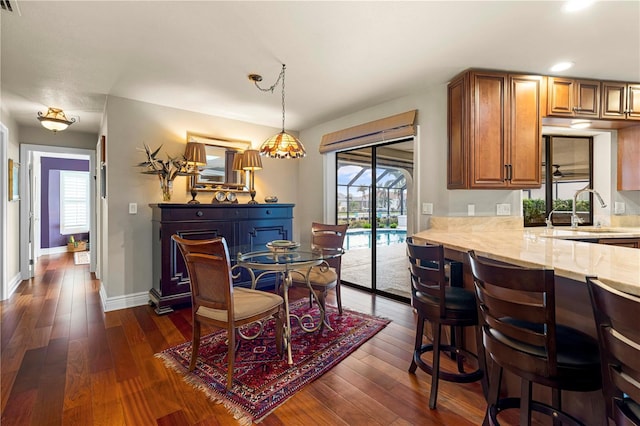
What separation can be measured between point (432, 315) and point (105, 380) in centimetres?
Result: 217

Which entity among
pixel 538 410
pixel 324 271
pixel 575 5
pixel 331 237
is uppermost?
pixel 575 5

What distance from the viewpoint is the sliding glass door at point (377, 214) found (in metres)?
3.77

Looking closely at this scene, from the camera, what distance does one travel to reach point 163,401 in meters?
1.79

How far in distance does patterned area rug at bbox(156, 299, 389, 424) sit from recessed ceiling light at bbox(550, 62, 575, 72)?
9.30ft

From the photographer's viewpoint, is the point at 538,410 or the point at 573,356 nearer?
the point at 573,356

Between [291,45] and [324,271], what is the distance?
6.53ft

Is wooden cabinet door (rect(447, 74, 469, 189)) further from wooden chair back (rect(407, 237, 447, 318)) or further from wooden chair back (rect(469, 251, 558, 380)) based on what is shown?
wooden chair back (rect(469, 251, 558, 380))

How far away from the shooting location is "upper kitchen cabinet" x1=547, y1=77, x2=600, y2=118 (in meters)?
2.88

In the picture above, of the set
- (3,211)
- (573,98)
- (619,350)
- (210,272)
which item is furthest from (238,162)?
(619,350)

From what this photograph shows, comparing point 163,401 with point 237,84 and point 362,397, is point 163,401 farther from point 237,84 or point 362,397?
point 237,84

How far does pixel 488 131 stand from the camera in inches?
110

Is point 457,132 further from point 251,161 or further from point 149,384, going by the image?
point 149,384

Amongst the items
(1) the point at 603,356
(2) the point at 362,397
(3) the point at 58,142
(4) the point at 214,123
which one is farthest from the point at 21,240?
(1) the point at 603,356

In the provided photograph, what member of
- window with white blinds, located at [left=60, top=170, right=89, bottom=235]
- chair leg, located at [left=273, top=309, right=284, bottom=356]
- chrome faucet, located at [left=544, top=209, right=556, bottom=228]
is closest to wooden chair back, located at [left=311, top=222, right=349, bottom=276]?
chair leg, located at [left=273, top=309, right=284, bottom=356]
